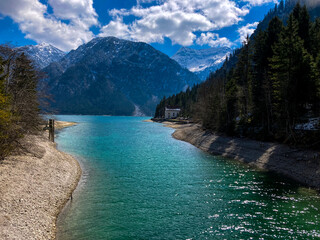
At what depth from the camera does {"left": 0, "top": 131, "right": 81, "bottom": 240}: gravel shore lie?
1270 centimetres

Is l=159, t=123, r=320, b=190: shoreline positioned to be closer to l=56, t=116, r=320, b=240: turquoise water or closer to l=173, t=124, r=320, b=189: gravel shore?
l=173, t=124, r=320, b=189: gravel shore

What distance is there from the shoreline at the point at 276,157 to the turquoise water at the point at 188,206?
90.2 inches

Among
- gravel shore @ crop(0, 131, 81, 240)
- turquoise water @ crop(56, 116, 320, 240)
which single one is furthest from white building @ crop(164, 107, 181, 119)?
gravel shore @ crop(0, 131, 81, 240)

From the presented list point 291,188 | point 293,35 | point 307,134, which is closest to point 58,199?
point 291,188

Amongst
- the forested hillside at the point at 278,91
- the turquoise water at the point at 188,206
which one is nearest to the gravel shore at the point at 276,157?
the turquoise water at the point at 188,206

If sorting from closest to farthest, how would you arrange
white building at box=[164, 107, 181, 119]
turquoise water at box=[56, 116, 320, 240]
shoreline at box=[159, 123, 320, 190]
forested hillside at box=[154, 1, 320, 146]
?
turquoise water at box=[56, 116, 320, 240] < shoreline at box=[159, 123, 320, 190] < forested hillside at box=[154, 1, 320, 146] < white building at box=[164, 107, 181, 119]

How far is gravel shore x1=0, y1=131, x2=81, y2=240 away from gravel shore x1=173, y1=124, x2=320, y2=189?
26516 mm

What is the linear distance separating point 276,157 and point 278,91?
1250 cm

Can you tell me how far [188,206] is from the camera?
719 inches

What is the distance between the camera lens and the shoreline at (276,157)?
25781 millimetres

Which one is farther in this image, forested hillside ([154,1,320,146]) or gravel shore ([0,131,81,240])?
forested hillside ([154,1,320,146])

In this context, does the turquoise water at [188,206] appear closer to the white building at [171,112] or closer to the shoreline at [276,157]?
the shoreline at [276,157]

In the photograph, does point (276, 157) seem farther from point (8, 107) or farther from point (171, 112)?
point (171, 112)

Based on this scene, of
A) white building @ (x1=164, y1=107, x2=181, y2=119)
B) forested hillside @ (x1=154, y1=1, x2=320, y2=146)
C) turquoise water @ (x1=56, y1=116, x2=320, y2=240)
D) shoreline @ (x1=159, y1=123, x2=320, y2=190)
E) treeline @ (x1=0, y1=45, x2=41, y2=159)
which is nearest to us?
turquoise water @ (x1=56, y1=116, x2=320, y2=240)
